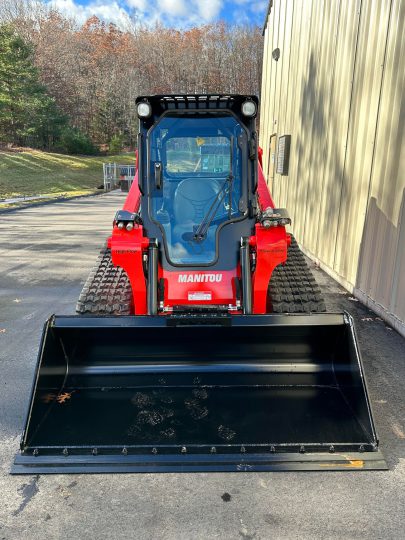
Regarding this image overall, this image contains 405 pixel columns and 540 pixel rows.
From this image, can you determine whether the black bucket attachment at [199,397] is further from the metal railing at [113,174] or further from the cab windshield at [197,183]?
the metal railing at [113,174]

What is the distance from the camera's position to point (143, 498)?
243 centimetres

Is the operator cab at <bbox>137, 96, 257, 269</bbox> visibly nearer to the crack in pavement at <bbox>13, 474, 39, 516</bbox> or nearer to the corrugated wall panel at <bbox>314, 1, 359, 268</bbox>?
the crack in pavement at <bbox>13, 474, 39, 516</bbox>

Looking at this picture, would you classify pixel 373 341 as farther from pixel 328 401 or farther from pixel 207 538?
pixel 207 538

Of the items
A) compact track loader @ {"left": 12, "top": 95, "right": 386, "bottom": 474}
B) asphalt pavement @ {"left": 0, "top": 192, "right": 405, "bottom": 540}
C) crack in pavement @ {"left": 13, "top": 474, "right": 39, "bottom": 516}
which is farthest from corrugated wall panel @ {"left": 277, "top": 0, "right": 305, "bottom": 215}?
crack in pavement @ {"left": 13, "top": 474, "right": 39, "bottom": 516}

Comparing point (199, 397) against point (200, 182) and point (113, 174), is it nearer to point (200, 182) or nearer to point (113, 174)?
point (200, 182)

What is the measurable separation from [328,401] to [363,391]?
0.29m

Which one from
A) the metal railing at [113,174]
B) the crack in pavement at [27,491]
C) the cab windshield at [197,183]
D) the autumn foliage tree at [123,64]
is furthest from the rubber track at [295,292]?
the autumn foliage tree at [123,64]

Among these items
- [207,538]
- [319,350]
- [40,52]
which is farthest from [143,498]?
[40,52]

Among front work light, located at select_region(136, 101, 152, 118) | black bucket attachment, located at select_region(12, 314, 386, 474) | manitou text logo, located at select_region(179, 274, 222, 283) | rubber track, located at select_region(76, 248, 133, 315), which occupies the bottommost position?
black bucket attachment, located at select_region(12, 314, 386, 474)

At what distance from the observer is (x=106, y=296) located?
3.95 m

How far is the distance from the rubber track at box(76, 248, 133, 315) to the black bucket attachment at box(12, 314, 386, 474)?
68 cm

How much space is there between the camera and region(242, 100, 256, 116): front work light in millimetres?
3539

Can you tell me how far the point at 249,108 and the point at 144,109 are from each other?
0.91 meters

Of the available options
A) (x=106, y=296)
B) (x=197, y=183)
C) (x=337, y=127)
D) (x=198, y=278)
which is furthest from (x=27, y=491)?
(x=337, y=127)
